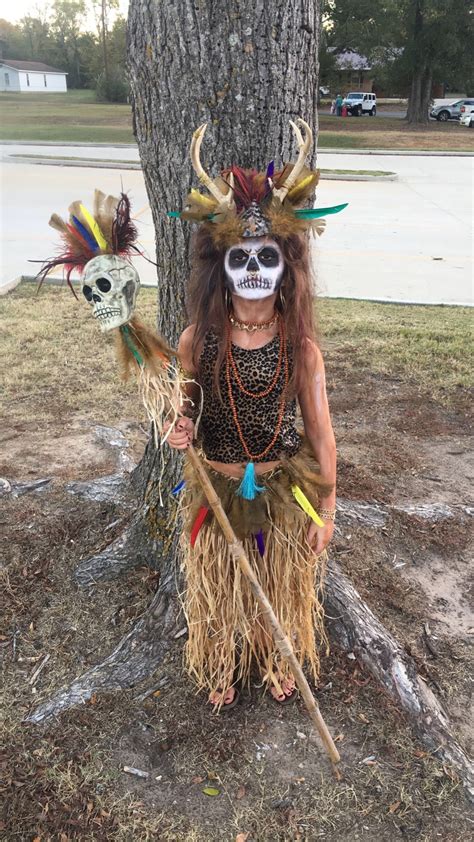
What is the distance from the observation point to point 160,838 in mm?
2168

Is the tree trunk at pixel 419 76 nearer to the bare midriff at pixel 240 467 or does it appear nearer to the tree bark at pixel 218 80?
the tree bark at pixel 218 80

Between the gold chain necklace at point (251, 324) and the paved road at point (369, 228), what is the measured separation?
2857 mm

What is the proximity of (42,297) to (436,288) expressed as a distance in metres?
4.81

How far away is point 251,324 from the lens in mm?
2125

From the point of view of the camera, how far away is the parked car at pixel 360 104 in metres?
38.3

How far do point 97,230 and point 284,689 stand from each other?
183 centimetres

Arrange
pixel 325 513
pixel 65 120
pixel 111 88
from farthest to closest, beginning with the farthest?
pixel 111 88 < pixel 65 120 < pixel 325 513

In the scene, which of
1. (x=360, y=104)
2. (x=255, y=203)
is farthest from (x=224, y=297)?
(x=360, y=104)

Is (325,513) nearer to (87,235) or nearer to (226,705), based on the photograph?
(226,705)

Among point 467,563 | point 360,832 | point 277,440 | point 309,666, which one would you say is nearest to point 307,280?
point 277,440

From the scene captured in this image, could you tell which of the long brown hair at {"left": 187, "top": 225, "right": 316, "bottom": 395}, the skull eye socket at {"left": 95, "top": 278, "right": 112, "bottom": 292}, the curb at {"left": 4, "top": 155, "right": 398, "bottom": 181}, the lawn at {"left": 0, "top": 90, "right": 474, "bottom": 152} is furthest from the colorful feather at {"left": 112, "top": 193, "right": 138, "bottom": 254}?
the lawn at {"left": 0, "top": 90, "right": 474, "bottom": 152}

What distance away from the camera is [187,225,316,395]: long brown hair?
2.07 meters

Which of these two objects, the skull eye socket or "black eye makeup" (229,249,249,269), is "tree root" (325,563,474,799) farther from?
the skull eye socket

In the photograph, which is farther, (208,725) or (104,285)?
(208,725)
